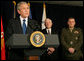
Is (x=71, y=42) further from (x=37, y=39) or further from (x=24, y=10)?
(x=37, y=39)

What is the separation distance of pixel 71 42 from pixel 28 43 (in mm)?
2557

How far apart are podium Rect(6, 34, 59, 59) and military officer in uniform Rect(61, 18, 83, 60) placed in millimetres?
2348

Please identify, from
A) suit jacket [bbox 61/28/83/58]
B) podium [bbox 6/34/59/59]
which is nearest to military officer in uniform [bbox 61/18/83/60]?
suit jacket [bbox 61/28/83/58]

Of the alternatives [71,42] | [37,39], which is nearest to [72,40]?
[71,42]

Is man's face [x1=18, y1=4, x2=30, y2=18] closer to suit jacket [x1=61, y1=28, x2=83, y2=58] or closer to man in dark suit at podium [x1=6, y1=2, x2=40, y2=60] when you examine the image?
man in dark suit at podium [x1=6, y1=2, x2=40, y2=60]

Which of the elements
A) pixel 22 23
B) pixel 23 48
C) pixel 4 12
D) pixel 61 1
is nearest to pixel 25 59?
pixel 23 48

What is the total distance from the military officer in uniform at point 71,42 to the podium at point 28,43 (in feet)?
7.70

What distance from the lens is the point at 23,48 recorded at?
1.18 metres

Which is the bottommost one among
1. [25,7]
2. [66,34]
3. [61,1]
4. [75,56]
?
[75,56]

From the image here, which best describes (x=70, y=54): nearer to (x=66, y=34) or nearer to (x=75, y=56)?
(x=75, y=56)

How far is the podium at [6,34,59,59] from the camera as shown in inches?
45.3

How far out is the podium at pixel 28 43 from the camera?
3.77 ft

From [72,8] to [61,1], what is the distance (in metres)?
0.73

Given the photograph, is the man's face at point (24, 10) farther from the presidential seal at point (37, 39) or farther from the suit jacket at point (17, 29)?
the presidential seal at point (37, 39)
